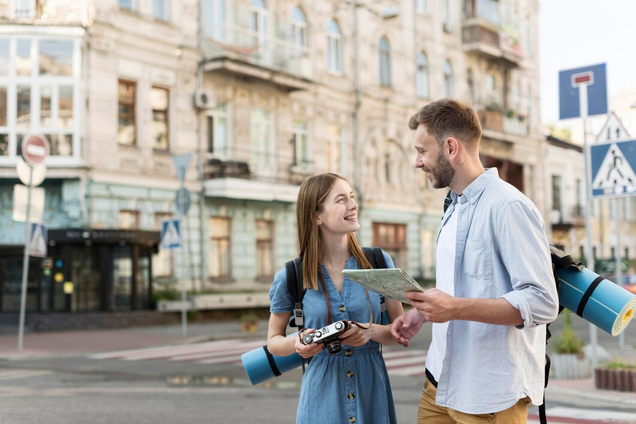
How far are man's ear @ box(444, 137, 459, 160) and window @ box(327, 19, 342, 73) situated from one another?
2925 centimetres

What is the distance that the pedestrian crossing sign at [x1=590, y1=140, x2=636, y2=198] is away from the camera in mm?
9969

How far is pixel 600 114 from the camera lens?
10031 mm

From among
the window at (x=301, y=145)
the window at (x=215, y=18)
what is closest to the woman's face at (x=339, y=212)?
the window at (x=215, y=18)

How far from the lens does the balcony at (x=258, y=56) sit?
85.6 ft

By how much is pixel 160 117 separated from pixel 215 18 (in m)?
4.22

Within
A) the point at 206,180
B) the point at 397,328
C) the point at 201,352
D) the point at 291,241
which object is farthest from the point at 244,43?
the point at 397,328

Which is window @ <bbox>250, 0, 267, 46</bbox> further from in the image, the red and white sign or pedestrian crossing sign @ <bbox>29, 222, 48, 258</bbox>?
pedestrian crossing sign @ <bbox>29, 222, 48, 258</bbox>

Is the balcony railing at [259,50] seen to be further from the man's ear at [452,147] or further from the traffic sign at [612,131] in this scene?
the man's ear at [452,147]

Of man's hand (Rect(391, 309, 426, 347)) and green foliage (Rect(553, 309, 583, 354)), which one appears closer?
man's hand (Rect(391, 309, 426, 347))

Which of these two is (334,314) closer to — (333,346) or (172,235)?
(333,346)

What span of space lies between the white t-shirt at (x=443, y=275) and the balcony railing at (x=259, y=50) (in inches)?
911

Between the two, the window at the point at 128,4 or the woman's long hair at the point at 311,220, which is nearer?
the woman's long hair at the point at 311,220

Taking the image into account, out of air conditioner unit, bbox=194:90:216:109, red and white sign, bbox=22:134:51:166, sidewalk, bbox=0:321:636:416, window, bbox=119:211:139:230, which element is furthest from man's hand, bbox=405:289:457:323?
air conditioner unit, bbox=194:90:216:109

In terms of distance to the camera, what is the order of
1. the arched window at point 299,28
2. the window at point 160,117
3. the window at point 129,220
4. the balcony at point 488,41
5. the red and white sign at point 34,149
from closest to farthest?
the red and white sign at point 34,149 → the window at point 129,220 → the window at point 160,117 → the arched window at point 299,28 → the balcony at point 488,41
